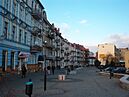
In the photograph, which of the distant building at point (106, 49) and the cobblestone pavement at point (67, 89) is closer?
the cobblestone pavement at point (67, 89)

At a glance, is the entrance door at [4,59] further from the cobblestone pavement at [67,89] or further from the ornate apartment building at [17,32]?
the cobblestone pavement at [67,89]

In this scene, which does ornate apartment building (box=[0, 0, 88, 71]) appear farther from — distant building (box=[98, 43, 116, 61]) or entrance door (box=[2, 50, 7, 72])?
distant building (box=[98, 43, 116, 61])

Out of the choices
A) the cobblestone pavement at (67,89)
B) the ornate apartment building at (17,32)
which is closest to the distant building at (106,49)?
the ornate apartment building at (17,32)

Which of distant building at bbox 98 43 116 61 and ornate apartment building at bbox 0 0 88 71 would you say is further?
distant building at bbox 98 43 116 61

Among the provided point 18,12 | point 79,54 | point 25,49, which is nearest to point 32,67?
point 25,49

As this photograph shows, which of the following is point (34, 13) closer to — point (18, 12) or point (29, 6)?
point (29, 6)

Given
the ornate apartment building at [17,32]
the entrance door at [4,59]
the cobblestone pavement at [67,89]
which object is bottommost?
the cobblestone pavement at [67,89]

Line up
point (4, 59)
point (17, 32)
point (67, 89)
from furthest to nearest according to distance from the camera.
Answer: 1. point (17, 32)
2. point (4, 59)
3. point (67, 89)

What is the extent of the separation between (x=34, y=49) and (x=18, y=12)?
12.5m

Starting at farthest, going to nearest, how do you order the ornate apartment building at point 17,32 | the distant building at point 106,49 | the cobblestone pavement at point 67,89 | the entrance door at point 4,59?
the distant building at point 106,49
the entrance door at point 4,59
the ornate apartment building at point 17,32
the cobblestone pavement at point 67,89

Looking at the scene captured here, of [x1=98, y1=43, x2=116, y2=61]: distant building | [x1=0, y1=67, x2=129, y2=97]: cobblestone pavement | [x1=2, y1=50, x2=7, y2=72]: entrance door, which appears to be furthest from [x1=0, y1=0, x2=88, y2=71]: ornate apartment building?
[x1=98, y1=43, x2=116, y2=61]: distant building

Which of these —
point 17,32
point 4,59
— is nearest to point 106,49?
point 17,32

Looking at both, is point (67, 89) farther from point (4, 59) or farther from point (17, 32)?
point (17, 32)

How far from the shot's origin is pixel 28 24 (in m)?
47.1
